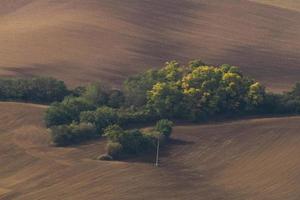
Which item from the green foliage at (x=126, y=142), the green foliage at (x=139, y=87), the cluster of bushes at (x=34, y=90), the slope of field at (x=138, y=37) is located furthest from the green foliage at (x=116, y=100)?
the slope of field at (x=138, y=37)

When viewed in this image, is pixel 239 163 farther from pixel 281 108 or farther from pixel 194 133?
pixel 281 108

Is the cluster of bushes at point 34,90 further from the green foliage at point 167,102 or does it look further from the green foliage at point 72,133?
the green foliage at point 72,133

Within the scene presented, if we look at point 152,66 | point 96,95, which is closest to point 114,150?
point 96,95

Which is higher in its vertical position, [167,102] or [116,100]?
[167,102]

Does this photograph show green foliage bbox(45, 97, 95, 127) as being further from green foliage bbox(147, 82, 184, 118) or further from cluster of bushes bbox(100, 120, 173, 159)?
green foliage bbox(147, 82, 184, 118)

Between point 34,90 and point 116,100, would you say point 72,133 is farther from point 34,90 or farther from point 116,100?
point 34,90
